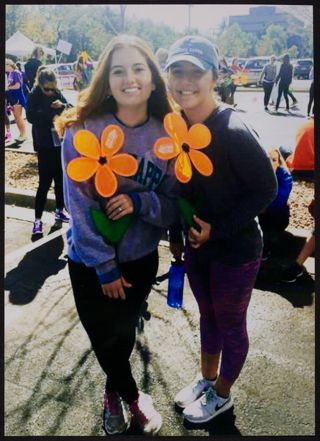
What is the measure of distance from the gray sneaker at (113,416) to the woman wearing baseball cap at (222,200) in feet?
1.56

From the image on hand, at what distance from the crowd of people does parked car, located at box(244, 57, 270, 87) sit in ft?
4.01

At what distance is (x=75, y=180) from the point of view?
1325mm

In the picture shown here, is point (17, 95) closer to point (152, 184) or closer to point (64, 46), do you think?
point (64, 46)

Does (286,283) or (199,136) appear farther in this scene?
(286,283)

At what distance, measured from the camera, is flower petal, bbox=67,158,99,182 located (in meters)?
1.31

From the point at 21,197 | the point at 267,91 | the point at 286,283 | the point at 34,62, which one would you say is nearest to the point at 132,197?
the point at 286,283

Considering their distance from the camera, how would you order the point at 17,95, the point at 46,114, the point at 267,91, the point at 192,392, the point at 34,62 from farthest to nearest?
the point at 17,95 → the point at 267,91 → the point at 34,62 → the point at 46,114 → the point at 192,392

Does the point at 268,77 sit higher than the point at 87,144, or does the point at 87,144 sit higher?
the point at 268,77

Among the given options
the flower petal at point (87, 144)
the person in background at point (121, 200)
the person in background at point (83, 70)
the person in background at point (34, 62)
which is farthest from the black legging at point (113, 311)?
the person in background at point (34, 62)

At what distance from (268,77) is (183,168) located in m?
2.64

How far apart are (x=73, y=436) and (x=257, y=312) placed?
4.21 ft

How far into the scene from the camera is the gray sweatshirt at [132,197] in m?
1.35

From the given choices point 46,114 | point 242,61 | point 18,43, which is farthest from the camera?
point 46,114

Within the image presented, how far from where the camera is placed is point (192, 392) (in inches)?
74.7
